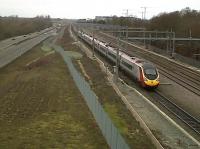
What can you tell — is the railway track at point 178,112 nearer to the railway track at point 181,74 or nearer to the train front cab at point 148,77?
the train front cab at point 148,77

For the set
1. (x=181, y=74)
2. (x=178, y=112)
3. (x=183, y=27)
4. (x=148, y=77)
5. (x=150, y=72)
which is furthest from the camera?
(x=183, y=27)

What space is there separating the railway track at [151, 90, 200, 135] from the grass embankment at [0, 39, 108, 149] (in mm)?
7319

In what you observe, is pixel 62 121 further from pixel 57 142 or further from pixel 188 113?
pixel 188 113

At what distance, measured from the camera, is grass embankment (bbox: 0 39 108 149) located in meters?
26.5

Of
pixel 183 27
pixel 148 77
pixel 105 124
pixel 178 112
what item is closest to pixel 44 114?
pixel 105 124

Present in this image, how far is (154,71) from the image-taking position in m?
45.6

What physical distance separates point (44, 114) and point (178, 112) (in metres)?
11.5

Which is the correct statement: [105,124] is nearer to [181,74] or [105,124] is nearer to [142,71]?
[142,71]

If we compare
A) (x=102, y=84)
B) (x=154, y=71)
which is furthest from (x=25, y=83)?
(x=154, y=71)

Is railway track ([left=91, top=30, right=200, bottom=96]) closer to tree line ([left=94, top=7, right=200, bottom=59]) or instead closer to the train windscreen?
the train windscreen

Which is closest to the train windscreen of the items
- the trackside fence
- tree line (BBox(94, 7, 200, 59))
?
the trackside fence

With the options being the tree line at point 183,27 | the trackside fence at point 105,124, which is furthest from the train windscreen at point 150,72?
the tree line at point 183,27

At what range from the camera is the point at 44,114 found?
111 ft

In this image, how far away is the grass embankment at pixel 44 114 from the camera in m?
26.5
